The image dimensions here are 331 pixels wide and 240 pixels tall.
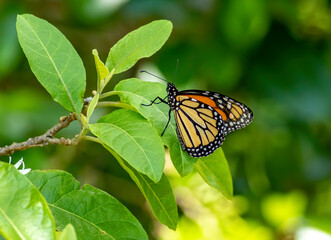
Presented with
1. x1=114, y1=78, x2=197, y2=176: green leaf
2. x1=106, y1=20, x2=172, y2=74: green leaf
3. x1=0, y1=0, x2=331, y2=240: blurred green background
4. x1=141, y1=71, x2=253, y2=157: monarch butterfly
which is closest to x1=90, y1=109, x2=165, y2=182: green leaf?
x1=114, y1=78, x2=197, y2=176: green leaf

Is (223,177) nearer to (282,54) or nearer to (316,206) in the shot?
(282,54)

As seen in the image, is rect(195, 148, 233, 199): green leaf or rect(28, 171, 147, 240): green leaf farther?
rect(195, 148, 233, 199): green leaf

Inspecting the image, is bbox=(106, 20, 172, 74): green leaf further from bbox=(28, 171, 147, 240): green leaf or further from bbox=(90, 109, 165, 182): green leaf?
bbox=(28, 171, 147, 240): green leaf

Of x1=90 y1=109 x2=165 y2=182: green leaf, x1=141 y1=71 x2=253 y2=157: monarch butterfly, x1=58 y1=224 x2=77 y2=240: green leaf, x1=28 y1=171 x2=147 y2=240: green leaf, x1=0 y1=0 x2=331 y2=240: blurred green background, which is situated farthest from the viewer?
x1=0 y1=0 x2=331 y2=240: blurred green background

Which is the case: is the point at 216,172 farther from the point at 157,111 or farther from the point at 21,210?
the point at 21,210

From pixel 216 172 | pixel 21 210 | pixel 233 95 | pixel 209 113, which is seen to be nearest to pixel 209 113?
pixel 209 113

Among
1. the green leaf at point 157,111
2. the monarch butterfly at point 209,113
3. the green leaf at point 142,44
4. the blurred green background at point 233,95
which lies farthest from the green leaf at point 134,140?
the blurred green background at point 233,95

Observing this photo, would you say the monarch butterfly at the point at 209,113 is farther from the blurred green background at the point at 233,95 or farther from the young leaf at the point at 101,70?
the blurred green background at the point at 233,95
